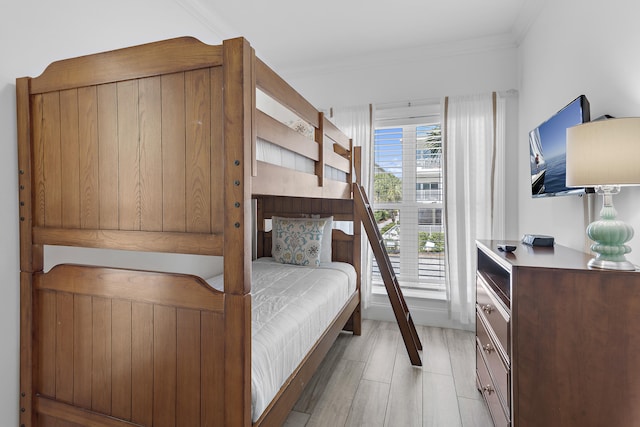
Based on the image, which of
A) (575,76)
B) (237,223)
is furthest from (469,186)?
(237,223)

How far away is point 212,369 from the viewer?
1161 mm

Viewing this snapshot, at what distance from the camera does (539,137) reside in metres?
2.21

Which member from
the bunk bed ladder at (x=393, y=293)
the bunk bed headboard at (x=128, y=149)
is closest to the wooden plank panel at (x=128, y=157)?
the bunk bed headboard at (x=128, y=149)

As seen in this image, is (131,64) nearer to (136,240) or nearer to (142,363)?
(136,240)

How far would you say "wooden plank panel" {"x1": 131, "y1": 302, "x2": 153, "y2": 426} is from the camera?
4.08 ft

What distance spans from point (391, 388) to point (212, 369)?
4.78ft

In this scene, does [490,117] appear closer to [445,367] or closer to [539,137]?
[539,137]

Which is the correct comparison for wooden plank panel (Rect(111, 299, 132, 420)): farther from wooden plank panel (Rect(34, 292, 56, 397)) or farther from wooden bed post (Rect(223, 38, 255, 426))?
wooden bed post (Rect(223, 38, 255, 426))

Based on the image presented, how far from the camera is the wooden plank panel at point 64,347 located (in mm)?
1373

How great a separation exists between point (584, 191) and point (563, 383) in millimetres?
942

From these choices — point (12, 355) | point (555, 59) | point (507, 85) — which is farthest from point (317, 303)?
point (507, 85)

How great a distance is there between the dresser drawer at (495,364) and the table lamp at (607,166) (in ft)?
2.01

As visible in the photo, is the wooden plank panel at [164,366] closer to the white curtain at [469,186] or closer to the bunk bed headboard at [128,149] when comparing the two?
the bunk bed headboard at [128,149]

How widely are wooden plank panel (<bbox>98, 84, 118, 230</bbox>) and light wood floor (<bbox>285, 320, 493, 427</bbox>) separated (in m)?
1.43
